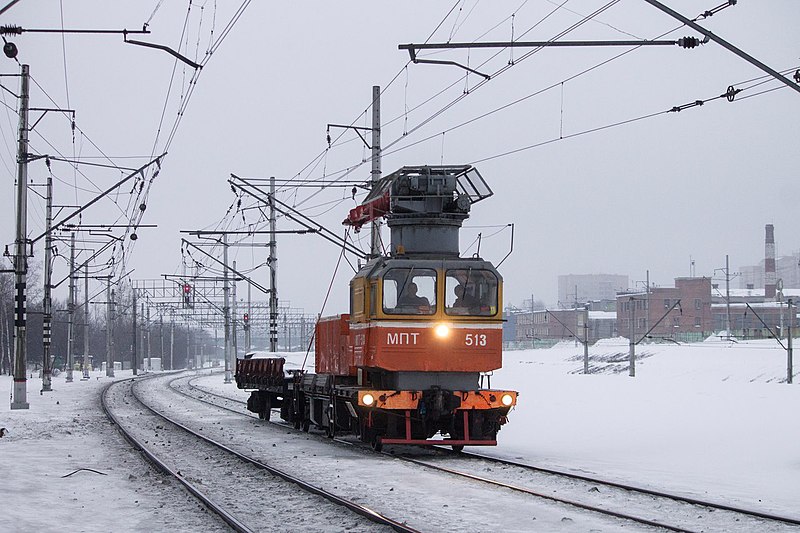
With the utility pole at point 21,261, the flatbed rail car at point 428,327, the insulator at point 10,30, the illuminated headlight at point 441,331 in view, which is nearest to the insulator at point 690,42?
the flatbed rail car at point 428,327

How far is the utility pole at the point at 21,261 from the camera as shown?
3161 cm

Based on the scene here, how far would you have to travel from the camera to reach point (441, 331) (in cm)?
1884

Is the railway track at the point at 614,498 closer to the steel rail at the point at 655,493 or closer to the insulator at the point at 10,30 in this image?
the steel rail at the point at 655,493

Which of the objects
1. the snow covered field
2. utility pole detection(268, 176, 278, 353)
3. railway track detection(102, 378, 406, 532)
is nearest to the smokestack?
the snow covered field

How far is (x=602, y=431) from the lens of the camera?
23812 millimetres

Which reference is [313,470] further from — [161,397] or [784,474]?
[161,397]

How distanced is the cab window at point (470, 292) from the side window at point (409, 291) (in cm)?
31

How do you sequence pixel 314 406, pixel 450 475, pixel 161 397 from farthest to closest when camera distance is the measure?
pixel 161 397
pixel 314 406
pixel 450 475

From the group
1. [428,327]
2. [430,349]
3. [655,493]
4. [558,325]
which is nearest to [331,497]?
[655,493]

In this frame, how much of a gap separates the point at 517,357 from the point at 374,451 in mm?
68607

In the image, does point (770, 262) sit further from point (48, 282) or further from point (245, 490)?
point (245, 490)

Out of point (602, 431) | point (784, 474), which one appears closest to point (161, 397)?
point (602, 431)

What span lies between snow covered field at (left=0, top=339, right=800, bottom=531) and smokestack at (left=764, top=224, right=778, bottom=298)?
85.4 m

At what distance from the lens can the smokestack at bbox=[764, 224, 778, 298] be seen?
122m
